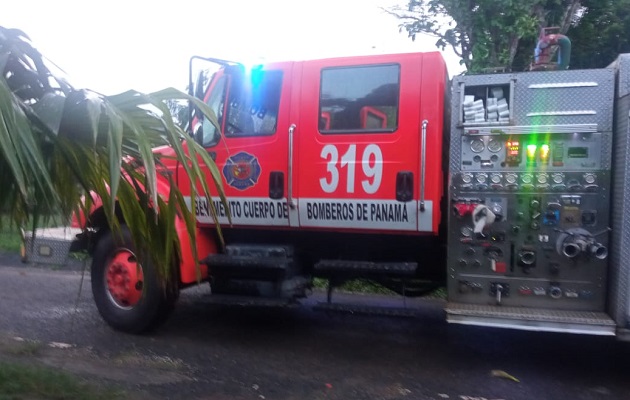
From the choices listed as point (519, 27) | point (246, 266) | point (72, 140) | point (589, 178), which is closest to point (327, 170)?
point (246, 266)

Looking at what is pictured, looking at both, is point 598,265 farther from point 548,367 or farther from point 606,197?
point 548,367

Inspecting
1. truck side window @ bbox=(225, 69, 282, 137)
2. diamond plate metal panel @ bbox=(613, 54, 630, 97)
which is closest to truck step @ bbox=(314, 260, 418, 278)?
truck side window @ bbox=(225, 69, 282, 137)

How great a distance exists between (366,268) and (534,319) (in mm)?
1492

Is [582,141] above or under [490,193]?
above

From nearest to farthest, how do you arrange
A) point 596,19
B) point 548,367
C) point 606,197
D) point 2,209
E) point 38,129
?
point 38,129 → point 2,209 → point 606,197 → point 548,367 → point 596,19

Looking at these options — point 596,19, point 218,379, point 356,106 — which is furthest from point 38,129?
point 596,19

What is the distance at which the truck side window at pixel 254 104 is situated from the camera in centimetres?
675

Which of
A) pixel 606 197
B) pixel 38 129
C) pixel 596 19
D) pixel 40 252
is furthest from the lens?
pixel 596 19

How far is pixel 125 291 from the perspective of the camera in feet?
23.2

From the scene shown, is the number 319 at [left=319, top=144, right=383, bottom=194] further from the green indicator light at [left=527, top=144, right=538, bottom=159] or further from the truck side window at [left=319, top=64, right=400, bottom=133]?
the green indicator light at [left=527, top=144, right=538, bottom=159]

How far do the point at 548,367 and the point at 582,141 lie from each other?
200cm

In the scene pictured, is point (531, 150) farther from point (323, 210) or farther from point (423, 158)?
point (323, 210)

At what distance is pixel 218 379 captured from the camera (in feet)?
18.9

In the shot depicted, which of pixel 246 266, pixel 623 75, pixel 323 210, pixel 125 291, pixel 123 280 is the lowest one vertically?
pixel 125 291
